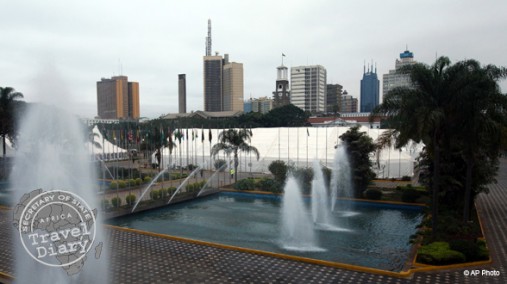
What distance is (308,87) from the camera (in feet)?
540

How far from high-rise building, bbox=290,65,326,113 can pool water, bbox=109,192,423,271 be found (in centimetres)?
13969

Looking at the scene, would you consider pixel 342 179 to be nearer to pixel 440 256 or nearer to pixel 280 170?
pixel 280 170

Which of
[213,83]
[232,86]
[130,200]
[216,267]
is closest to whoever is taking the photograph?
[216,267]

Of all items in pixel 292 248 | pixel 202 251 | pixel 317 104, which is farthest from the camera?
pixel 317 104

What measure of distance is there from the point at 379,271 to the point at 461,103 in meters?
7.41

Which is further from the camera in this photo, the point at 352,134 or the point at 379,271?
the point at 352,134

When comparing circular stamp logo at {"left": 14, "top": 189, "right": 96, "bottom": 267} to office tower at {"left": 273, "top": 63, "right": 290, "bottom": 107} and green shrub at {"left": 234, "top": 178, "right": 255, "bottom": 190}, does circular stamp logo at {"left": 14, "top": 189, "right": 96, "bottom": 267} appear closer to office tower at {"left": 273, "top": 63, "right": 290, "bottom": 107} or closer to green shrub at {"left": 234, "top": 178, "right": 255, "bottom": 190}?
green shrub at {"left": 234, "top": 178, "right": 255, "bottom": 190}

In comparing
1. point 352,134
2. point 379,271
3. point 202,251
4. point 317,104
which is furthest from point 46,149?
point 317,104

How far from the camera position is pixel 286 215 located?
63.8 feet

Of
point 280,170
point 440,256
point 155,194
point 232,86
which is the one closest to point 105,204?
point 155,194

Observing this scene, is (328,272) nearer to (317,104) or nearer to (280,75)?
(317,104)

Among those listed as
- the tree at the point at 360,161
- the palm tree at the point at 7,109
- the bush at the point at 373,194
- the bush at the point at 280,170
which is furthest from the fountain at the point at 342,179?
the palm tree at the point at 7,109

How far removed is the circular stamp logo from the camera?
9.07m

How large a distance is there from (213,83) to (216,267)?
16894 cm
